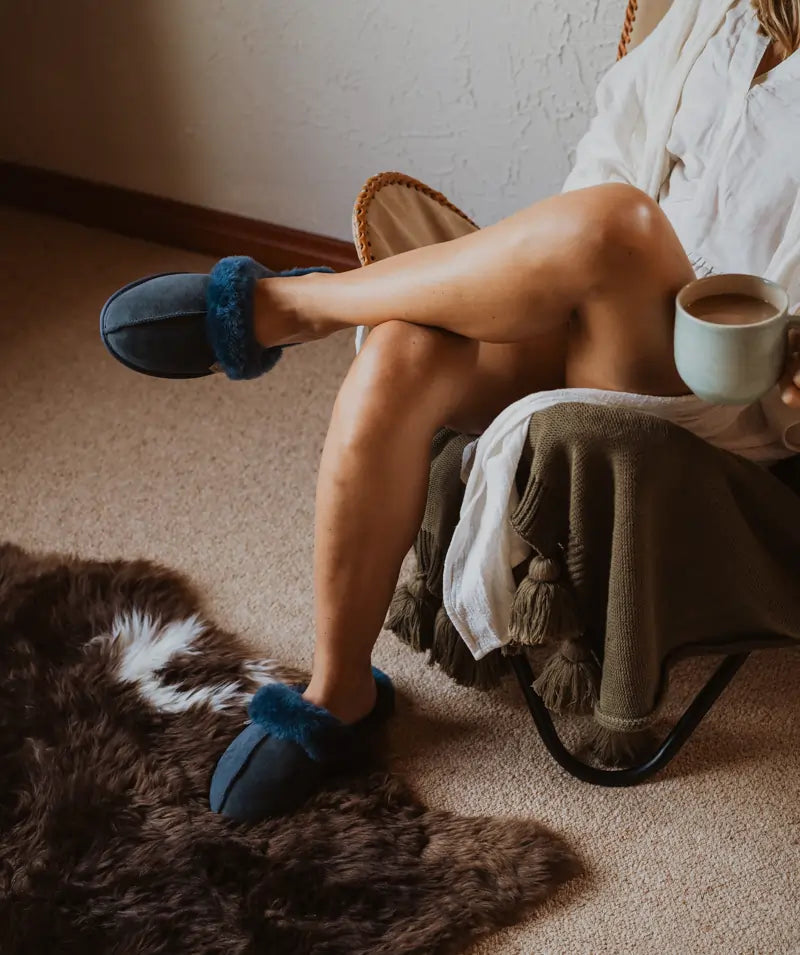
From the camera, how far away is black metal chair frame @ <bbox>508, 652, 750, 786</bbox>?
1.18m

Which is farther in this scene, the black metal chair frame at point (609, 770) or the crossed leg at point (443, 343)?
the black metal chair frame at point (609, 770)

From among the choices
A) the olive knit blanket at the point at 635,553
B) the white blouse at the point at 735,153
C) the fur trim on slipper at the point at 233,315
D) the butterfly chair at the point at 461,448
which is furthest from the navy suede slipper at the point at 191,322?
the white blouse at the point at 735,153

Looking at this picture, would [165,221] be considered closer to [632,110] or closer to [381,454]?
[632,110]

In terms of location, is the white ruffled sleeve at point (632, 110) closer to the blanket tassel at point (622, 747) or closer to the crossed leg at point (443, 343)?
the crossed leg at point (443, 343)

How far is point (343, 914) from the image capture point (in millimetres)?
1081

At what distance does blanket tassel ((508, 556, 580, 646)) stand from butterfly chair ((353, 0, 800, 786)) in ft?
0.33

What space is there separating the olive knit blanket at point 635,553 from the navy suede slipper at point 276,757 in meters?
0.21

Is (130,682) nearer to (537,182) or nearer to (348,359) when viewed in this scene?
(348,359)

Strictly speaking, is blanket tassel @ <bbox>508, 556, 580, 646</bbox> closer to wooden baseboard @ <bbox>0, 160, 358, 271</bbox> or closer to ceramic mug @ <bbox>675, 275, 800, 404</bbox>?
ceramic mug @ <bbox>675, 275, 800, 404</bbox>

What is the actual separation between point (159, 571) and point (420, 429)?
0.54m

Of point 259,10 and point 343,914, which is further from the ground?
point 259,10

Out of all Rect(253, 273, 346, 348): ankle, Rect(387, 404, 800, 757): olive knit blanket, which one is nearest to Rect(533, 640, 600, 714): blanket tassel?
Rect(387, 404, 800, 757): olive knit blanket

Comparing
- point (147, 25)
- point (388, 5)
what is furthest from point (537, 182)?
point (147, 25)

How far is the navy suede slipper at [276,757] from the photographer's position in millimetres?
1156
